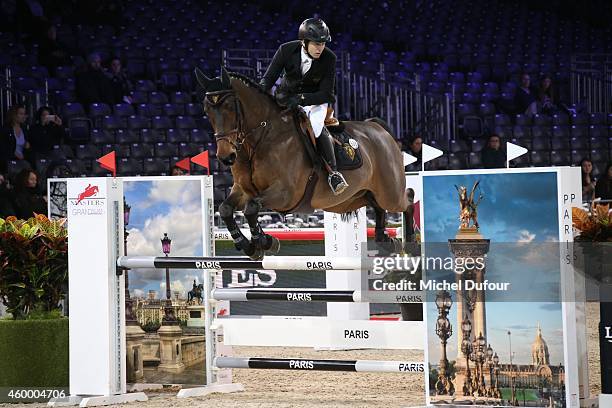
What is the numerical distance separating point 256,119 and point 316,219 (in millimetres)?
5280

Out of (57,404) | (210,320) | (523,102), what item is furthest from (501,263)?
(523,102)

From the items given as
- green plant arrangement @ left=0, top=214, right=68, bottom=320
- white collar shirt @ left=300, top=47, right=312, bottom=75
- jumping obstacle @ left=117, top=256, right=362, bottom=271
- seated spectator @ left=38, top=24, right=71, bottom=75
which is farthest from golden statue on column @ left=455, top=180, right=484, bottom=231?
seated spectator @ left=38, top=24, right=71, bottom=75

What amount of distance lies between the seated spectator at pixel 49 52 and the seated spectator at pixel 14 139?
2.24m

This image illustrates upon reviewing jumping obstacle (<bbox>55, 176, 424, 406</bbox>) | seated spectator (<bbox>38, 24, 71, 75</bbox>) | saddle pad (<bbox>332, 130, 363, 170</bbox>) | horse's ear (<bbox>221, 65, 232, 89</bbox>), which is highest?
seated spectator (<bbox>38, 24, 71, 75</bbox>)

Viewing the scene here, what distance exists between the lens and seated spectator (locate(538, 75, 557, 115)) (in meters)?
14.3

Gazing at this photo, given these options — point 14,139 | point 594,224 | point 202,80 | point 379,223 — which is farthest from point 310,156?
point 14,139

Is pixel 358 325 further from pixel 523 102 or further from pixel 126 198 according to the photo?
pixel 523 102

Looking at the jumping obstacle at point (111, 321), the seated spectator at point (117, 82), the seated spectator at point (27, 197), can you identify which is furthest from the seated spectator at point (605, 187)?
the jumping obstacle at point (111, 321)

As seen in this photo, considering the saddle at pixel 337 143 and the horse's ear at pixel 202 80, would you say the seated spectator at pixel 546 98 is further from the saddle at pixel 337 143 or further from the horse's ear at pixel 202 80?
the horse's ear at pixel 202 80

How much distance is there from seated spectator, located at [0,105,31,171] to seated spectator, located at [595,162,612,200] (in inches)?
262

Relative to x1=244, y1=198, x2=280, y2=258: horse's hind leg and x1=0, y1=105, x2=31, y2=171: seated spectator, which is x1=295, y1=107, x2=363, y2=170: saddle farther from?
x1=0, y1=105, x2=31, y2=171: seated spectator

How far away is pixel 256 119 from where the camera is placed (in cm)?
541

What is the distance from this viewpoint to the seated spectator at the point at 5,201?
9664mm

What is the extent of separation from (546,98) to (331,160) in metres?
9.47
